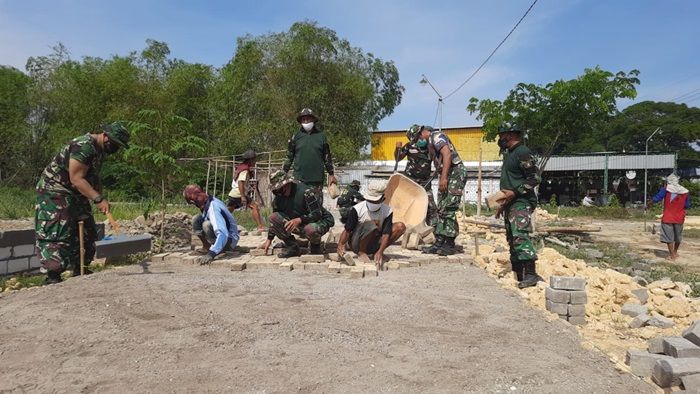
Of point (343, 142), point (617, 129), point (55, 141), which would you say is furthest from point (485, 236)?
point (617, 129)

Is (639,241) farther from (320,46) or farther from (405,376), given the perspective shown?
(320,46)

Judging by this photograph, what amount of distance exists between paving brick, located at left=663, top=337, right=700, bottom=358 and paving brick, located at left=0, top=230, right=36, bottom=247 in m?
6.32

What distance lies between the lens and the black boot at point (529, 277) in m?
5.00

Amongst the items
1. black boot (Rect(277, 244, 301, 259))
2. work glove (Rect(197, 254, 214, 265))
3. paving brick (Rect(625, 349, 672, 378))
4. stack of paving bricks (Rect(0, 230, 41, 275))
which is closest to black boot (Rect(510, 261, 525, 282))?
paving brick (Rect(625, 349, 672, 378))

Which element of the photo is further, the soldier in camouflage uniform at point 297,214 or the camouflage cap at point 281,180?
the soldier in camouflage uniform at point 297,214

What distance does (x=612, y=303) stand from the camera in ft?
15.4

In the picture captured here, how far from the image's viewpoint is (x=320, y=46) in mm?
23266

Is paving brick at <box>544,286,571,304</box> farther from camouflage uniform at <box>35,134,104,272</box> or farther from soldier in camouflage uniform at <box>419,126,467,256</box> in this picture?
camouflage uniform at <box>35,134,104,272</box>

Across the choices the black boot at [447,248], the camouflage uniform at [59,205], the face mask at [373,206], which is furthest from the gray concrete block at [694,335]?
the camouflage uniform at [59,205]

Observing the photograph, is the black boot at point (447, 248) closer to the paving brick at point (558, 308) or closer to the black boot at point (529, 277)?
the black boot at point (529, 277)

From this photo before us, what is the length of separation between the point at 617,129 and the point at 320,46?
34.2 metres

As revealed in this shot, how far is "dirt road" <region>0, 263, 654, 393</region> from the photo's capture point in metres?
2.62

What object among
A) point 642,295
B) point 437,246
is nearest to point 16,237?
point 437,246

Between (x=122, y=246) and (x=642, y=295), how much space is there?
19.4 ft
